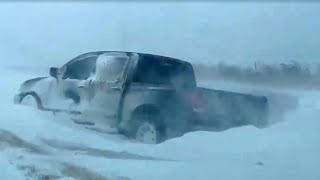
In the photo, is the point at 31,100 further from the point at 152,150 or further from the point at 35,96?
the point at 152,150

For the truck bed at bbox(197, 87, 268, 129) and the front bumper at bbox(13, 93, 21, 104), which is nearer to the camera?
the truck bed at bbox(197, 87, 268, 129)

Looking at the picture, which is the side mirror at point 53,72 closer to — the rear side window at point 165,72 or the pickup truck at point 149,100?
the pickup truck at point 149,100

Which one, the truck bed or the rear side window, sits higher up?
the rear side window

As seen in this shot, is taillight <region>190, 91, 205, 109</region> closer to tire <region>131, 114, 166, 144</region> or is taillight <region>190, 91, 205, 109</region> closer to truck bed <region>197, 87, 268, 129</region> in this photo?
truck bed <region>197, 87, 268, 129</region>

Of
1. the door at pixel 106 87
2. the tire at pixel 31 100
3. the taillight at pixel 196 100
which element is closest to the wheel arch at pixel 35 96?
the tire at pixel 31 100

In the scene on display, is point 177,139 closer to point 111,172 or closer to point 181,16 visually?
point 111,172

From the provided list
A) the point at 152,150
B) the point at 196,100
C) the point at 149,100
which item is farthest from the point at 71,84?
the point at 196,100

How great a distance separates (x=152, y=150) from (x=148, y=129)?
103mm

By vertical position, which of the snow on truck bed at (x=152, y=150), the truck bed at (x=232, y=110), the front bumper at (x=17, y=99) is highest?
the front bumper at (x=17, y=99)

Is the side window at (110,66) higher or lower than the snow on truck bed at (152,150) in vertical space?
higher

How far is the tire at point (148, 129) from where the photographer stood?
2721mm

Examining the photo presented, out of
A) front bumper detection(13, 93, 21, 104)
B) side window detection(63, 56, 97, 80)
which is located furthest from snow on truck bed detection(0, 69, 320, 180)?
side window detection(63, 56, 97, 80)

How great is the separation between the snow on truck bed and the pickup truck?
5 cm

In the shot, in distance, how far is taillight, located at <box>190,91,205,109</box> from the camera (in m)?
2.71
